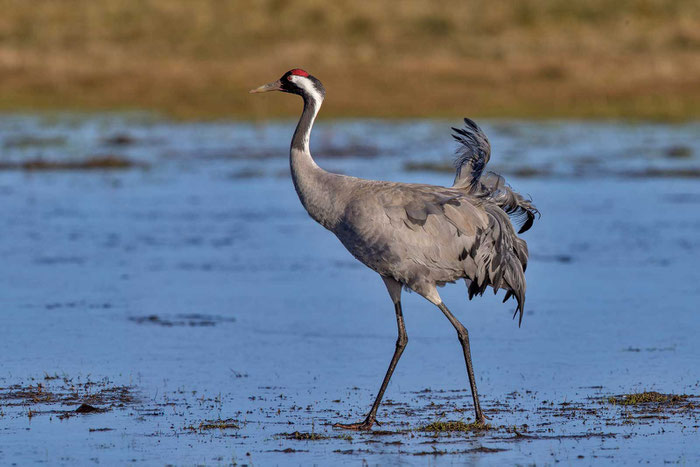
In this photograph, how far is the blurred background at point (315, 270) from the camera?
599 centimetres

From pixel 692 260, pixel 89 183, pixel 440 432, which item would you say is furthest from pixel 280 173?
pixel 440 432

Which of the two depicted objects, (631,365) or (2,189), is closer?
(631,365)

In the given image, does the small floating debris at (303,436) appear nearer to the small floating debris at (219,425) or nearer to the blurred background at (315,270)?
the blurred background at (315,270)

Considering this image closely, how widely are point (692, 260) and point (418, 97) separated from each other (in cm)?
1914

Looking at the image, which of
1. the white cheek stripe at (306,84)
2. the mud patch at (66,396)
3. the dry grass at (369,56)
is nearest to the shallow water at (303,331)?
the mud patch at (66,396)

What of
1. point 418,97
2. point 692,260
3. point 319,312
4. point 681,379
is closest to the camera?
point 681,379

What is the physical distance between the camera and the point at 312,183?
6.53 m

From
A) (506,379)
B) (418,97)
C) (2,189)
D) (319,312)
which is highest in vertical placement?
(418,97)

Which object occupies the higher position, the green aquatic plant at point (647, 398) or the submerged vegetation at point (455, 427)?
the green aquatic plant at point (647, 398)

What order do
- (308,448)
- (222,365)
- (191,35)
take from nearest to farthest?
(308,448) → (222,365) → (191,35)

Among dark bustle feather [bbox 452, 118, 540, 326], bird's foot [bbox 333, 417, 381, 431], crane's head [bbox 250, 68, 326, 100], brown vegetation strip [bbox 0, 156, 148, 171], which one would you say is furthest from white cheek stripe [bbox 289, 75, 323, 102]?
brown vegetation strip [bbox 0, 156, 148, 171]

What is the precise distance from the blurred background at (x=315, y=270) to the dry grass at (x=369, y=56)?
130mm

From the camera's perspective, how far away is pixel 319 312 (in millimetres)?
9078

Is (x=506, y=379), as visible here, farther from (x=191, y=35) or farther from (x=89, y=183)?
(x=191, y=35)
